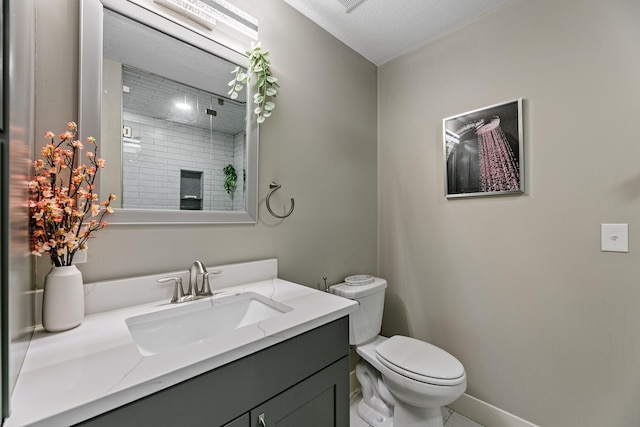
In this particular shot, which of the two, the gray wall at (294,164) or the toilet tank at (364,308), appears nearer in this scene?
the gray wall at (294,164)

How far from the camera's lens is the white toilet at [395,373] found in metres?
1.25

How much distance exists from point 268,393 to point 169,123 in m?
1.05

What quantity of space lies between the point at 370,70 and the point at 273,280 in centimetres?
172

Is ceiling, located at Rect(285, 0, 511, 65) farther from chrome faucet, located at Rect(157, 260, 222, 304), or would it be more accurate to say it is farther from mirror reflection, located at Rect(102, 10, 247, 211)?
chrome faucet, located at Rect(157, 260, 222, 304)

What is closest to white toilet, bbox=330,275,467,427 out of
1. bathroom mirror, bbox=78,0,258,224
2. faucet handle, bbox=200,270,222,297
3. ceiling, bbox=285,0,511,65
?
faucet handle, bbox=200,270,222,297

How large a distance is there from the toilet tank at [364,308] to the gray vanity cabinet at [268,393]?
0.61m

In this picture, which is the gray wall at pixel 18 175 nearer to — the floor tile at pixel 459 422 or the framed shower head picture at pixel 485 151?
the framed shower head picture at pixel 485 151

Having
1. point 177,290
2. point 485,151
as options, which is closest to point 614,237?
point 485,151

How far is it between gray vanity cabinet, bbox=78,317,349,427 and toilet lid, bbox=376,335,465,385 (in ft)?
1.51

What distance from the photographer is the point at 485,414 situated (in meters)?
1.58

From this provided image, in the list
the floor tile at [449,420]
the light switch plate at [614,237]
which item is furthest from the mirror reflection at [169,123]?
the light switch plate at [614,237]

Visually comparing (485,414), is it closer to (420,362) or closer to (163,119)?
(420,362)

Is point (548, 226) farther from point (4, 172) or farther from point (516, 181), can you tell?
point (4, 172)

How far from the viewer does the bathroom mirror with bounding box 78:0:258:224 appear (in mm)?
959
